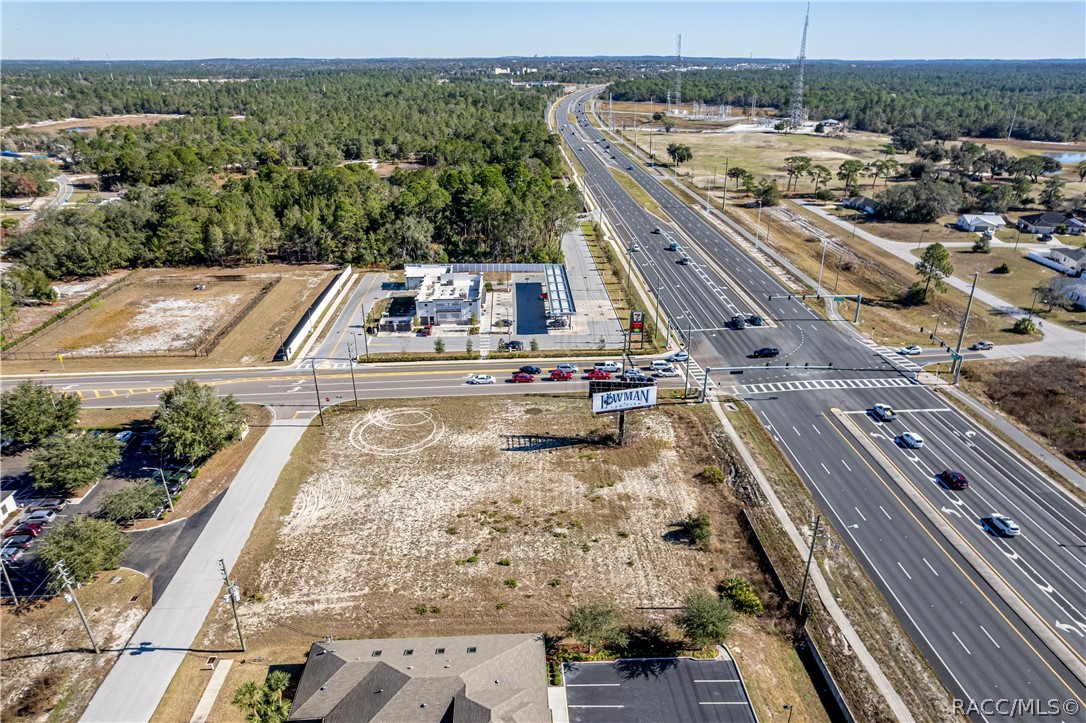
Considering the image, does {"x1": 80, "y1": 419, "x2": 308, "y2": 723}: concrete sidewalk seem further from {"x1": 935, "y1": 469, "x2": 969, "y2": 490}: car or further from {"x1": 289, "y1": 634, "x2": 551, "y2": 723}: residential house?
{"x1": 935, "y1": 469, "x2": 969, "y2": 490}: car

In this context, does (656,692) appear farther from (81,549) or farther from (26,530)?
(26,530)

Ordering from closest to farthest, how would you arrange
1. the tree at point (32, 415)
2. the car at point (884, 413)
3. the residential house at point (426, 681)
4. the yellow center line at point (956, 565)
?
the residential house at point (426, 681) < the yellow center line at point (956, 565) < the tree at point (32, 415) < the car at point (884, 413)

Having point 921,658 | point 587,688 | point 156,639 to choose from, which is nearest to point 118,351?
point 156,639

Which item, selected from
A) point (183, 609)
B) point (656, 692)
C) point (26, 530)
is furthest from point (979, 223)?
point (26, 530)

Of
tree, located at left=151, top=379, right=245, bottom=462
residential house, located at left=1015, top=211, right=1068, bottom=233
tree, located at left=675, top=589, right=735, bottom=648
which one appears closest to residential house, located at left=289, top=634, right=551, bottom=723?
tree, located at left=675, top=589, right=735, bottom=648

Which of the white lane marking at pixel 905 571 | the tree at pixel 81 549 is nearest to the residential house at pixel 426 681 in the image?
the tree at pixel 81 549

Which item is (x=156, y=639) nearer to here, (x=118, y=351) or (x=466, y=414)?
(x=466, y=414)

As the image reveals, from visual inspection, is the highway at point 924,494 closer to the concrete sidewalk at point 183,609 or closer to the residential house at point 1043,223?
the concrete sidewalk at point 183,609
